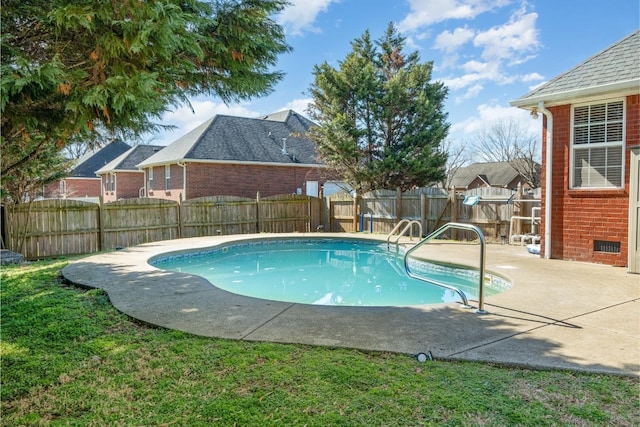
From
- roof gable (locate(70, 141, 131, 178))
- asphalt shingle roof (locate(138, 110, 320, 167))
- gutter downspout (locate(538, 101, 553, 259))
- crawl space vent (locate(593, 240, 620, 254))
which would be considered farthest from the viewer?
roof gable (locate(70, 141, 131, 178))

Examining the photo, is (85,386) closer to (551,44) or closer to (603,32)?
(603,32)

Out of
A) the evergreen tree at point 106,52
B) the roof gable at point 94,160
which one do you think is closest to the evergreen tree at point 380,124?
the evergreen tree at point 106,52

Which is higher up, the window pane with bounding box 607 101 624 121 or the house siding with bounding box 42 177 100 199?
the window pane with bounding box 607 101 624 121

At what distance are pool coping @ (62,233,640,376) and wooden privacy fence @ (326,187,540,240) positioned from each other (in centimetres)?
578

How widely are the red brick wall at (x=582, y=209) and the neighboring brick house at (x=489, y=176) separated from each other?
24.7m

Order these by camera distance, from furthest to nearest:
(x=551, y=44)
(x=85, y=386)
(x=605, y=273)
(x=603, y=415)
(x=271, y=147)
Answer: (x=271, y=147) → (x=551, y=44) → (x=605, y=273) → (x=85, y=386) → (x=603, y=415)

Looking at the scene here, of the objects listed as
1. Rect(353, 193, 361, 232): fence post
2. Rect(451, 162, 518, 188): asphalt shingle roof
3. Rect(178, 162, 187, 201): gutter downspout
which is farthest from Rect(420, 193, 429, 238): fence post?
Rect(451, 162, 518, 188): asphalt shingle roof

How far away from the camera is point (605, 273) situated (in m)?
7.27

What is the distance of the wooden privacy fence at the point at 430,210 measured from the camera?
12875 millimetres

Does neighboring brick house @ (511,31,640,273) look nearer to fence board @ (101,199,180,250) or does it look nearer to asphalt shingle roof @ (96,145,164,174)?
fence board @ (101,199,180,250)

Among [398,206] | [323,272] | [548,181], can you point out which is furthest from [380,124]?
[548,181]

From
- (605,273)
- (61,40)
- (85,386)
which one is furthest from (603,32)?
(85,386)

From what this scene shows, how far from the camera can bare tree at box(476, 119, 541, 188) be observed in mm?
29469

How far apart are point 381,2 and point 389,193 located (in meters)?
6.58
